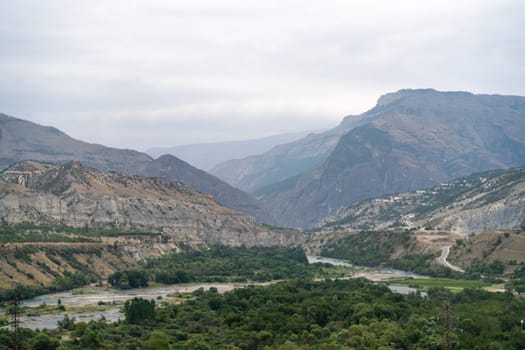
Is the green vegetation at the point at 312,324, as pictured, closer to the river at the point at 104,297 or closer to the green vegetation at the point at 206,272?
the river at the point at 104,297

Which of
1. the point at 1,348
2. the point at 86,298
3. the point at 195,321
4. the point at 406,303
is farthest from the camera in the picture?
the point at 86,298

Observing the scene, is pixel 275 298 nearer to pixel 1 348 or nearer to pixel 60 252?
pixel 1 348

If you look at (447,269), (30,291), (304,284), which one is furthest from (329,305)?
(447,269)

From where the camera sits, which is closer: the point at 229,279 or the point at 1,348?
the point at 1,348

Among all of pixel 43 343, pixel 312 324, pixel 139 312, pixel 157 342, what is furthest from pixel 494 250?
pixel 43 343

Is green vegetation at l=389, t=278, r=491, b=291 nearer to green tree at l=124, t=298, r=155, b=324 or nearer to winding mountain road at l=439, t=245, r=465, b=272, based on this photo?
winding mountain road at l=439, t=245, r=465, b=272

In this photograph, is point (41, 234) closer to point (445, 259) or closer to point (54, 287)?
point (54, 287)

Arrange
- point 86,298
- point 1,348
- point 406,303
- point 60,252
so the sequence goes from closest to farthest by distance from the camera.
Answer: point 1,348 < point 406,303 < point 86,298 < point 60,252

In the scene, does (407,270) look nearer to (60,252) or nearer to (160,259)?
(160,259)

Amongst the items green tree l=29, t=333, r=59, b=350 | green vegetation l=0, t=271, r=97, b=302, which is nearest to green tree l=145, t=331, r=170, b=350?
A: green tree l=29, t=333, r=59, b=350
